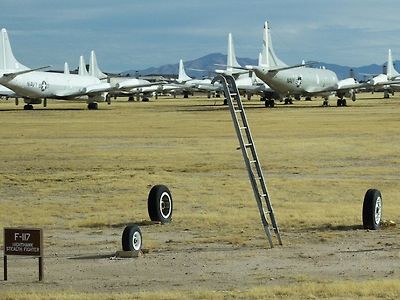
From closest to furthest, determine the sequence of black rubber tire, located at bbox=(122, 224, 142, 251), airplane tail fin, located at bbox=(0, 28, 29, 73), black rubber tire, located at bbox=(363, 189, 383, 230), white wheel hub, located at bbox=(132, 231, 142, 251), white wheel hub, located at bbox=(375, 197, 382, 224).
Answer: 1. black rubber tire, located at bbox=(122, 224, 142, 251)
2. white wheel hub, located at bbox=(132, 231, 142, 251)
3. black rubber tire, located at bbox=(363, 189, 383, 230)
4. white wheel hub, located at bbox=(375, 197, 382, 224)
5. airplane tail fin, located at bbox=(0, 28, 29, 73)

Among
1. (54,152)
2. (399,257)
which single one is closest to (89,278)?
(399,257)

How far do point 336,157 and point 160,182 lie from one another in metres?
11.3

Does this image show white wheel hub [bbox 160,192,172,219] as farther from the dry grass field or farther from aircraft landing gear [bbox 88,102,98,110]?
aircraft landing gear [bbox 88,102,98,110]

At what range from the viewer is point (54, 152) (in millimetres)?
44219

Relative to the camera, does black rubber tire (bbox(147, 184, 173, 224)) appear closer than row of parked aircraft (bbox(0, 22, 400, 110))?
Yes

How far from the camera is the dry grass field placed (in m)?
14.9

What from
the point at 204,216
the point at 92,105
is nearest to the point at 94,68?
the point at 92,105

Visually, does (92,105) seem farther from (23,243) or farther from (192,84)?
(23,243)

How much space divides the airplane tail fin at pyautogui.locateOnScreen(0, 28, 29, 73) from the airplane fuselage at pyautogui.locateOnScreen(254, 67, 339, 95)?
23.8 meters

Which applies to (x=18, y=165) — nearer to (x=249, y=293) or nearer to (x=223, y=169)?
(x=223, y=169)

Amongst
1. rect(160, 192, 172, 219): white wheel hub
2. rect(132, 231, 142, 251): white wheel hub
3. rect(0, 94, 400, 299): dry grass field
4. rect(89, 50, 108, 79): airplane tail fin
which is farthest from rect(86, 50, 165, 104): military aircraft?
rect(132, 231, 142, 251): white wheel hub

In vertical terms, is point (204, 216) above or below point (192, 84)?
below

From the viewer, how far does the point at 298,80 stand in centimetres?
10538

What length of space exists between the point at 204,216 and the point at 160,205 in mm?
1438
